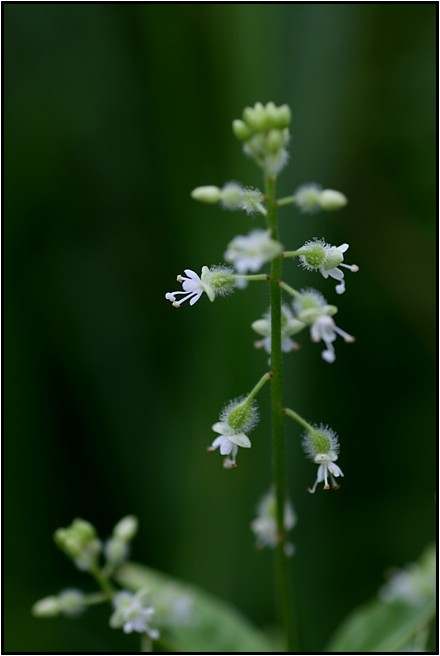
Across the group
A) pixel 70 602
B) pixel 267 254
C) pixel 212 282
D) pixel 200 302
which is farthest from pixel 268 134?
pixel 200 302

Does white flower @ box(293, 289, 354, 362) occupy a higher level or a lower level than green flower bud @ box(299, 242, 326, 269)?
lower

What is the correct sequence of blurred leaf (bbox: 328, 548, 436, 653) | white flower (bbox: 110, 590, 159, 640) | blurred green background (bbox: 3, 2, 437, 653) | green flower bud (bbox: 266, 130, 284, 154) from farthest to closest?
blurred green background (bbox: 3, 2, 437, 653) → blurred leaf (bbox: 328, 548, 436, 653) → white flower (bbox: 110, 590, 159, 640) → green flower bud (bbox: 266, 130, 284, 154)

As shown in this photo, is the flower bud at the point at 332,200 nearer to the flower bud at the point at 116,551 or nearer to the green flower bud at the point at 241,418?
the green flower bud at the point at 241,418

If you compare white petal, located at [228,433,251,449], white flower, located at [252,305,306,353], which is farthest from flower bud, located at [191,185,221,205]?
white petal, located at [228,433,251,449]

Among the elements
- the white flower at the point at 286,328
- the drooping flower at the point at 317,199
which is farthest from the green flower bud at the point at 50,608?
the drooping flower at the point at 317,199

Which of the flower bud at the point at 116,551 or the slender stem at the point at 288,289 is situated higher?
the slender stem at the point at 288,289

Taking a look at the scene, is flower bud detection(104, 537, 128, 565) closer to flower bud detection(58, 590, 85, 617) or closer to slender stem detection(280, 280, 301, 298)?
flower bud detection(58, 590, 85, 617)
